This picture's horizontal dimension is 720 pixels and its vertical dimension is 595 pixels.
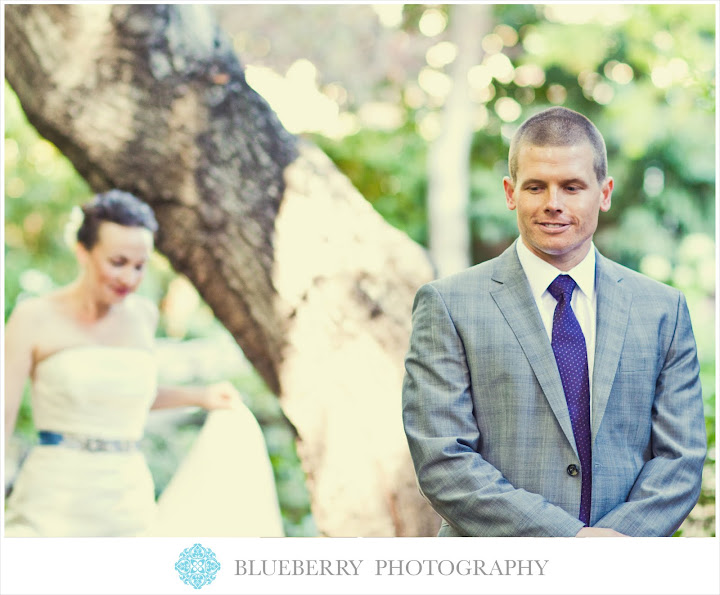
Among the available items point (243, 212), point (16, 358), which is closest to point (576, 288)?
point (243, 212)

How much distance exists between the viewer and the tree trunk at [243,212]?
2641 mm

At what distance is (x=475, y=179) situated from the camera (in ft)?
10.5

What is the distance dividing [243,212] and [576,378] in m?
1.34

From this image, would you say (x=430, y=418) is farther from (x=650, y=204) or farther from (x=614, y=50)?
(x=614, y=50)

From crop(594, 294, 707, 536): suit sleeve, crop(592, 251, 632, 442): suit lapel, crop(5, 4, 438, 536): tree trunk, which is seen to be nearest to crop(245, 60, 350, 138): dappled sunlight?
crop(5, 4, 438, 536): tree trunk

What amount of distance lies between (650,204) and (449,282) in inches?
64.9

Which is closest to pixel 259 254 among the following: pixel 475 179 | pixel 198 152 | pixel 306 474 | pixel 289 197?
pixel 289 197

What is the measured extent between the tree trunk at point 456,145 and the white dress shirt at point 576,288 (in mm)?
1245

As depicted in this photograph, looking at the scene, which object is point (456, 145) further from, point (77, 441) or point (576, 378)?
point (77, 441)

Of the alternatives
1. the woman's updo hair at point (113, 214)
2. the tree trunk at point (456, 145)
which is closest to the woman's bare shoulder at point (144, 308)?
the woman's updo hair at point (113, 214)

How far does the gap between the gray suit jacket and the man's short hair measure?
32cm

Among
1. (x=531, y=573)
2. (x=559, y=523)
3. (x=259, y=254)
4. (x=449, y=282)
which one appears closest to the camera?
(x=559, y=523)

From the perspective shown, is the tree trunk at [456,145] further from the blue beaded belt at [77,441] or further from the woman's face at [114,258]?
the blue beaded belt at [77,441]

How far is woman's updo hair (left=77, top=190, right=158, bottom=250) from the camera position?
8.96 feet
